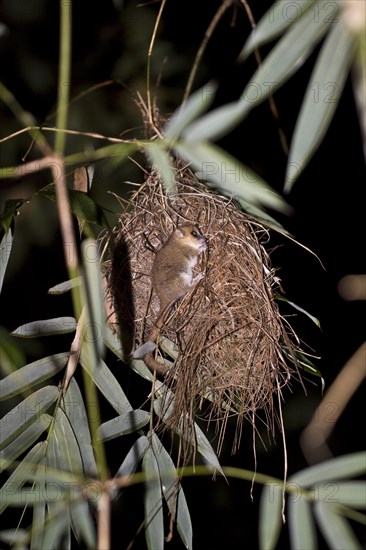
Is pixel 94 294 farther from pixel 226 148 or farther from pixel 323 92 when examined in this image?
pixel 226 148

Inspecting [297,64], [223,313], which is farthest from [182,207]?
[297,64]

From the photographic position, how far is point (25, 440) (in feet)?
5.77

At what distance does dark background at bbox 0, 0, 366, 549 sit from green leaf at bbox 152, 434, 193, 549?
81 centimetres

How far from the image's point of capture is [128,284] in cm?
194

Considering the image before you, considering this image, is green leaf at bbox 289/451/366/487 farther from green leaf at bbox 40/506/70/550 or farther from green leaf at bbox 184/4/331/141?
green leaf at bbox 184/4/331/141

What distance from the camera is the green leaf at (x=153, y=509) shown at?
5.50ft

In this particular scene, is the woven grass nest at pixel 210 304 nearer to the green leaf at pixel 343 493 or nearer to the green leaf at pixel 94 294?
the green leaf at pixel 343 493

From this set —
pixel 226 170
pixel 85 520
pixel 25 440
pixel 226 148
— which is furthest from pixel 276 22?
pixel 226 148

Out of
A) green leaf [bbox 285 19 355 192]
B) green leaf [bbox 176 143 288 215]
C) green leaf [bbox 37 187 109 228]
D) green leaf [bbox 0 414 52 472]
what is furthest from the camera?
green leaf [bbox 0 414 52 472]

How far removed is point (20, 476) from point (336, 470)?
76 cm

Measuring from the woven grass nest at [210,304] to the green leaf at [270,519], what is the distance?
0.42 m

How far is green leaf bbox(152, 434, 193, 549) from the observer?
5.79 ft

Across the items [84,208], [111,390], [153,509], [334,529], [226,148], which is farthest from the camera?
[226,148]

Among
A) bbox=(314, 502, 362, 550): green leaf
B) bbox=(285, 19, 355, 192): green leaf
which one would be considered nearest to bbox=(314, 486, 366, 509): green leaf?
bbox=(314, 502, 362, 550): green leaf
